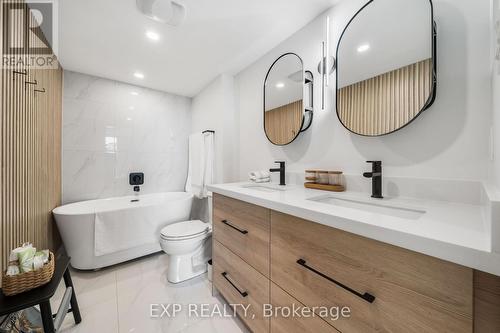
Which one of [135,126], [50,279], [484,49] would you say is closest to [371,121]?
[484,49]

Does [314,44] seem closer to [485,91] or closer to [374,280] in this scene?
[485,91]

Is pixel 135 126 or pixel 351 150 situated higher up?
pixel 135 126

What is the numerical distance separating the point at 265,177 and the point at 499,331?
147cm

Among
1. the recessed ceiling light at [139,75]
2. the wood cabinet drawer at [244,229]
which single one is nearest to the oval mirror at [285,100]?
the wood cabinet drawer at [244,229]

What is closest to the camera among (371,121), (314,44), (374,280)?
(374,280)

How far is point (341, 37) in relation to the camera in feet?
4.17

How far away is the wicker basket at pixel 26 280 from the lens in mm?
922

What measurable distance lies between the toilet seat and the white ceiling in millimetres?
1809

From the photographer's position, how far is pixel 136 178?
2.75m

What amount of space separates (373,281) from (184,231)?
5.52 feet

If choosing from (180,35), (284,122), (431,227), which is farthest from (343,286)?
(180,35)

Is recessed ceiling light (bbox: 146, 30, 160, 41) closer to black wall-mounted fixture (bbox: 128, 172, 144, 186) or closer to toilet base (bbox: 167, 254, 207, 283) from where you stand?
black wall-mounted fixture (bbox: 128, 172, 144, 186)

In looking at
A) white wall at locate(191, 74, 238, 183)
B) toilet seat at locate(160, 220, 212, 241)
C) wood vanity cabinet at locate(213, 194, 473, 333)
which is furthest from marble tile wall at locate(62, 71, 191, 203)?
wood vanity cabinet at locate(213, 194, 473, 333)

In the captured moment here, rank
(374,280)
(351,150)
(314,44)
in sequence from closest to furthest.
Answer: (374,280), (351,150), (314,44)
